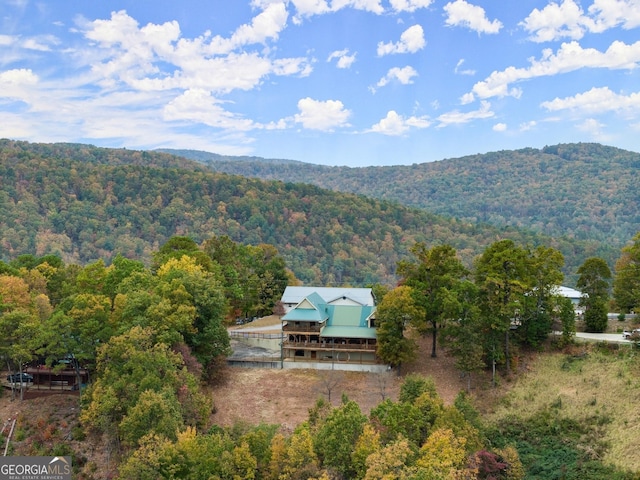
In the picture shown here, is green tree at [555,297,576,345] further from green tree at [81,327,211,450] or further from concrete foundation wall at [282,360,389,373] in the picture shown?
green tree at [81,327,211,450]

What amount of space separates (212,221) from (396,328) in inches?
4006

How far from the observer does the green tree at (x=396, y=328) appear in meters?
37.7

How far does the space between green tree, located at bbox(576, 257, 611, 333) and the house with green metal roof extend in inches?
648

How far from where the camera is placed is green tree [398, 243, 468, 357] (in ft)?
127

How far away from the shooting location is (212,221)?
438ft

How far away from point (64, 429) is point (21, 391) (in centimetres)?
492

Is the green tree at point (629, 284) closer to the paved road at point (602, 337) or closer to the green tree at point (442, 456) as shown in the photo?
the paved road at point (602, 337)

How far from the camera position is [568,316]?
3722cm

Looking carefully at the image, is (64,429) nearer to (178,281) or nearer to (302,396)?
(178,281)

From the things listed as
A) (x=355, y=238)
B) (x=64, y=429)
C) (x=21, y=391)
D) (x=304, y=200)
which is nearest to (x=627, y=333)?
(x=64, y=429)

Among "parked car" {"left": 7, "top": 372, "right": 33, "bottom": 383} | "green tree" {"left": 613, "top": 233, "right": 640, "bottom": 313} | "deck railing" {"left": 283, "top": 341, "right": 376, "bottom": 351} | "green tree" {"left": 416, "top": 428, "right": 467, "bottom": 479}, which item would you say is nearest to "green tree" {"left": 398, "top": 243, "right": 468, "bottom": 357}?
"deck railing" {"left": 283, "top": 341, "right": 376, "bottom": 351}

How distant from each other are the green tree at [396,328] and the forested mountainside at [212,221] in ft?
221

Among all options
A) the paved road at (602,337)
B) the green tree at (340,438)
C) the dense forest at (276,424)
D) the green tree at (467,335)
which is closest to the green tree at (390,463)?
the dense forest at (276,424)

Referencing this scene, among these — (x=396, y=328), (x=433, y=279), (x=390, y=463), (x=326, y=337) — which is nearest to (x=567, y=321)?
(x=433, y=279)
